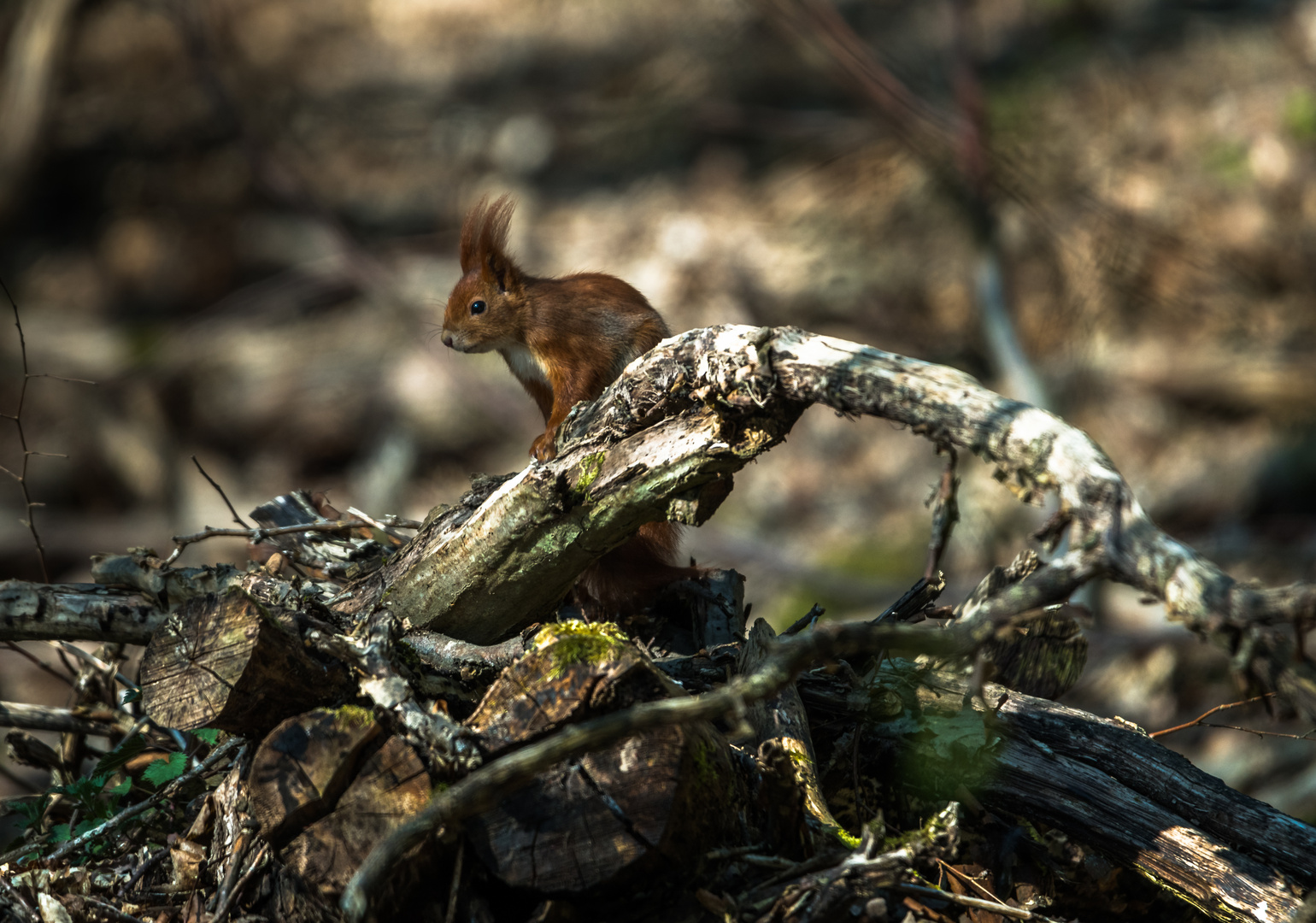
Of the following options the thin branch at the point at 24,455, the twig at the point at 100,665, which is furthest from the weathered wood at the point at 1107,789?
the thin branch at the point at 24,455

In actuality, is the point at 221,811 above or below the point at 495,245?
below

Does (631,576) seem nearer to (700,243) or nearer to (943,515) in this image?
(943,515)

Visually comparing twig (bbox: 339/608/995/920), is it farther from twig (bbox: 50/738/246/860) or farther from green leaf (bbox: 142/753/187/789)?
green leaf (bbox: 142/753/187/789)

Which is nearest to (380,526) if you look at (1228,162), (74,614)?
(74,614)

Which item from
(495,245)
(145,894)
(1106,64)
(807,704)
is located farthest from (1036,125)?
(145,894)

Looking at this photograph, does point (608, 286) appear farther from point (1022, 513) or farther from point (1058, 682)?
point (1022, 513)

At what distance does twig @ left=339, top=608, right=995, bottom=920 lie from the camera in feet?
5.02

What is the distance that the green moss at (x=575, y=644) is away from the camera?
197cm

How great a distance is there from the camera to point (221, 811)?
221 centimetres

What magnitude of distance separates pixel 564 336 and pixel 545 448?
69 centimetres

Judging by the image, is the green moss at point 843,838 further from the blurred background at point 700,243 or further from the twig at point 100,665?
the blurred background at point 700,243

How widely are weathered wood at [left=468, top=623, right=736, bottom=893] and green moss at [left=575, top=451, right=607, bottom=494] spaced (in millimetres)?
368

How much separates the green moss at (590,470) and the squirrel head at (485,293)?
1.28 m

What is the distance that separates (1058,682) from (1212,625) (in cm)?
157
